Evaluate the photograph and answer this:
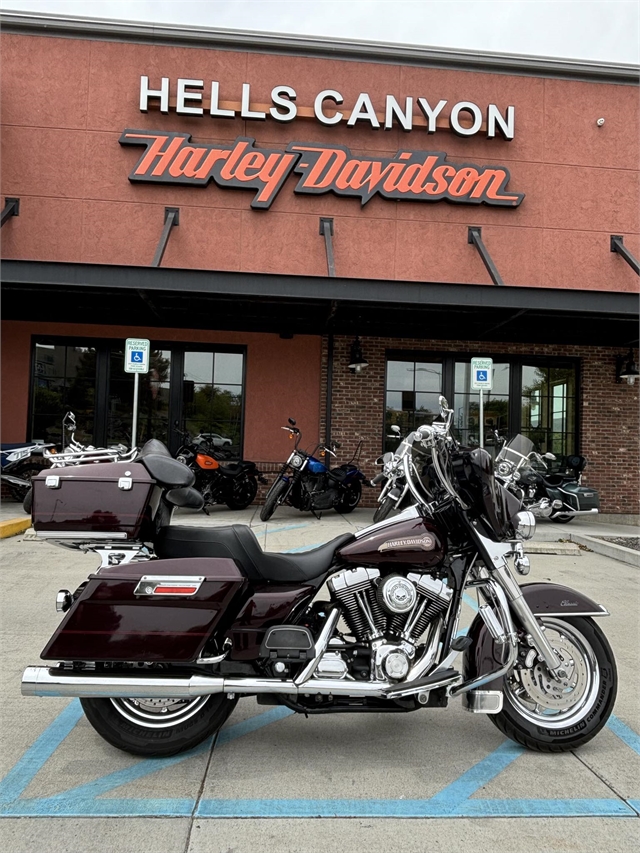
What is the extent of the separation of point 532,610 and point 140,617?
1747mm

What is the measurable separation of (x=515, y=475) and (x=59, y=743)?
2503 mm

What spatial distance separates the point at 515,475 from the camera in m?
3.02

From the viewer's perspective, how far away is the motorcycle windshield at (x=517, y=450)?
3.14 m

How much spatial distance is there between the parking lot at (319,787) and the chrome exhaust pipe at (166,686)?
38 cm

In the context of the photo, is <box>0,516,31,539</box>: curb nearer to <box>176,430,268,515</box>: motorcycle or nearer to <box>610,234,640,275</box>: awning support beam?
<box>176,430,268,515</box>: motorcycle

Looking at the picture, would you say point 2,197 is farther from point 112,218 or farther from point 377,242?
point 377,242

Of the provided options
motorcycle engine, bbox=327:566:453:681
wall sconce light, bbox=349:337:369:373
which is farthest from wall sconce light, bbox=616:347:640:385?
motorcycle engine, bbox=327:566:453:681

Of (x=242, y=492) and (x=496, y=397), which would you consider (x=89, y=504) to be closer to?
(x=242, y=492)

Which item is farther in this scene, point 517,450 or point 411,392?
point 411,392

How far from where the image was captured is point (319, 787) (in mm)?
2648

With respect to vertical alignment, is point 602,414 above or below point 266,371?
below

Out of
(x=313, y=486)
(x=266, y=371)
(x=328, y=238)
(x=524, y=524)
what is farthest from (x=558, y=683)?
(x=328, y=238)

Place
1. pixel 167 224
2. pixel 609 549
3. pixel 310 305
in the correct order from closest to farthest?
pixel 609 549
pixel 310 305
pixel 167 224

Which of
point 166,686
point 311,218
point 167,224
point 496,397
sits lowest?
point 166,686
